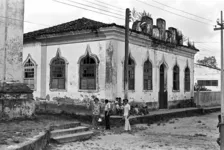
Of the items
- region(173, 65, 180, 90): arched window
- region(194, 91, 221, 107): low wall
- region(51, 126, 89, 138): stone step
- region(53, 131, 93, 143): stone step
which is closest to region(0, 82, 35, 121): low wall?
region(51, 126, 89, 138): stone step

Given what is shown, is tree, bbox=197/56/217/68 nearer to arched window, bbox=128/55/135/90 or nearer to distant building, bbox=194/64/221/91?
distant building, bbox=194/64/221/91

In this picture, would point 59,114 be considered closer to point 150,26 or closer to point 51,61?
point 51,61

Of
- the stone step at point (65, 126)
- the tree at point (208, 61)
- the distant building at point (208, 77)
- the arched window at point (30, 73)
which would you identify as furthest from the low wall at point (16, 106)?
the tree at point (208, 61)

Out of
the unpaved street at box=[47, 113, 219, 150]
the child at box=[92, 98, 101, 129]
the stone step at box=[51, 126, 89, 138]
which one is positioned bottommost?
the unpaved street at box=[47, 113, 219, 150]

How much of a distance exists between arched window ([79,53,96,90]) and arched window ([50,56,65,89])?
4.30 ft

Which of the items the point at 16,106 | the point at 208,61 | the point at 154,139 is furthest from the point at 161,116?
the point at 208,61

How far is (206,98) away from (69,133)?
15.6 m

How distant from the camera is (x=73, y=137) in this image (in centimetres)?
983

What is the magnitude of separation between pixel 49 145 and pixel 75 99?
6.19 metres

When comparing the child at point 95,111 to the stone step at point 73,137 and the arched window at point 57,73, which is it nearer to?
the stone step at point 73,137

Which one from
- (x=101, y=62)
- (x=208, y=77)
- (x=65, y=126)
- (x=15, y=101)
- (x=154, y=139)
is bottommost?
(x=154, y=139)

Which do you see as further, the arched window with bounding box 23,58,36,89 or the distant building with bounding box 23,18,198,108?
the arched window with bounding box 23,58,36,89

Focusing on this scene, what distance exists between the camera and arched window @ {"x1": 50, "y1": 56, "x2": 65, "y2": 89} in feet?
52.0

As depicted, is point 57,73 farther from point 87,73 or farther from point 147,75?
point 147,75
